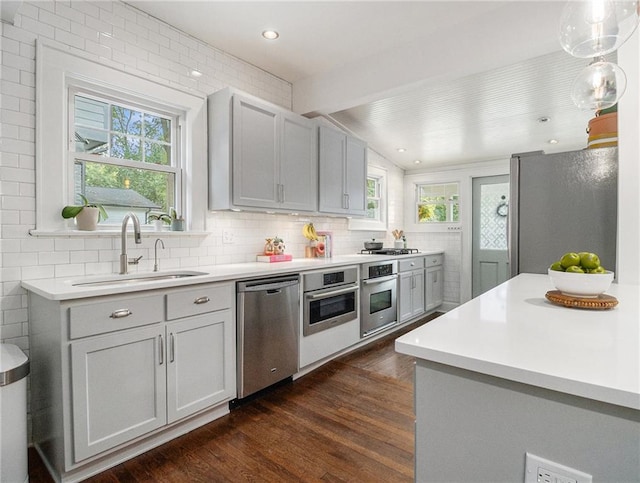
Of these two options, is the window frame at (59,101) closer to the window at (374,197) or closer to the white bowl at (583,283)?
the white bowl at (583,283)

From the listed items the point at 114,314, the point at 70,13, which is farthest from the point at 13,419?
the point at 70,13

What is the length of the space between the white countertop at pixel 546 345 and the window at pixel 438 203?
4415 mm

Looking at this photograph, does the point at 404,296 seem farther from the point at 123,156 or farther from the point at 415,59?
the point at 123,156

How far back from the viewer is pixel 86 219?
2197 mm

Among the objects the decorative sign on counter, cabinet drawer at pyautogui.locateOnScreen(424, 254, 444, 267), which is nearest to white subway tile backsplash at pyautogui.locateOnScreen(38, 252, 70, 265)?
the decorative sign on counter

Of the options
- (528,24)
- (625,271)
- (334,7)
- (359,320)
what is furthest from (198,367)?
(528,24)

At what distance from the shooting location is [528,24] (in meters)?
2.43

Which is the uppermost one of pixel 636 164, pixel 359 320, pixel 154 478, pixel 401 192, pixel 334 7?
pixel 334 7

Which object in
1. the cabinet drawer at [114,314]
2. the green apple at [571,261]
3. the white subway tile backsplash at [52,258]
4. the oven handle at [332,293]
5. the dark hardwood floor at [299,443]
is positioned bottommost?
the dark hardwood floor at [299,443]

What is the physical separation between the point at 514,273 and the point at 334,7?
2340 millimetres

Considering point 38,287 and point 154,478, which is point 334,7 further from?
point 154,478

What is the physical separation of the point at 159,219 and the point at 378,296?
2.44m

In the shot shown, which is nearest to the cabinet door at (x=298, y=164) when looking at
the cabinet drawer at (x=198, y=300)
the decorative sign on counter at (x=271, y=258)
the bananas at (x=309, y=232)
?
the bananas at (x=309, y=232)

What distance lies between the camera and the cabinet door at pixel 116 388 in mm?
1661
